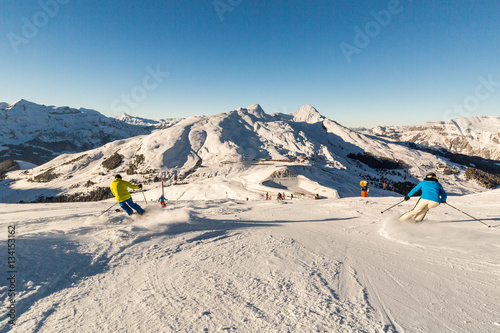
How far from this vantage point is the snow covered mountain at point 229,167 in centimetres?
4259

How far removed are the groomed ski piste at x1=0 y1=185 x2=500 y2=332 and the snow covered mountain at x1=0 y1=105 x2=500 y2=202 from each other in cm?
2863

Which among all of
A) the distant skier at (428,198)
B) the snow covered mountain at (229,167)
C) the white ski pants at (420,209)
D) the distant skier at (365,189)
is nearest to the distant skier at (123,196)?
the white ski pants at (420,209)

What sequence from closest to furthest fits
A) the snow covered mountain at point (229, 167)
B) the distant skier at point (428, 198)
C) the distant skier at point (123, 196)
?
the distant skier at point (428, 198) → the distant skier at point (123, 196) → the snow covered mountain at point (229, 167)

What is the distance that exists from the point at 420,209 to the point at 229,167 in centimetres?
5085

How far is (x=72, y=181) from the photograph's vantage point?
190ft

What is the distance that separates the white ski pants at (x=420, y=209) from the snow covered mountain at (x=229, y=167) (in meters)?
27.4

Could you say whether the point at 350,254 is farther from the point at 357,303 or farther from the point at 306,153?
the point at 306,153

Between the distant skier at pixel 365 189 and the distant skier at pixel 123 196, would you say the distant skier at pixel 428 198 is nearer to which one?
the distant skier at pixel 365 189

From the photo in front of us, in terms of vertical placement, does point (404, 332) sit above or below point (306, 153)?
below

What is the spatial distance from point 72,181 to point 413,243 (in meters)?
74.8

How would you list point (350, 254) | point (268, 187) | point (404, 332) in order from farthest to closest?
1. point (268, 187)
2. point (350, 254)
3. point (404, 332)

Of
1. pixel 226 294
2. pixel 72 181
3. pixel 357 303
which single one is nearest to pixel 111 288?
pixel 226 294

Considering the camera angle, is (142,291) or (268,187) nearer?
(142,291)

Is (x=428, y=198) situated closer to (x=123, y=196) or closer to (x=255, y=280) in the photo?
(x=255, y=280)
